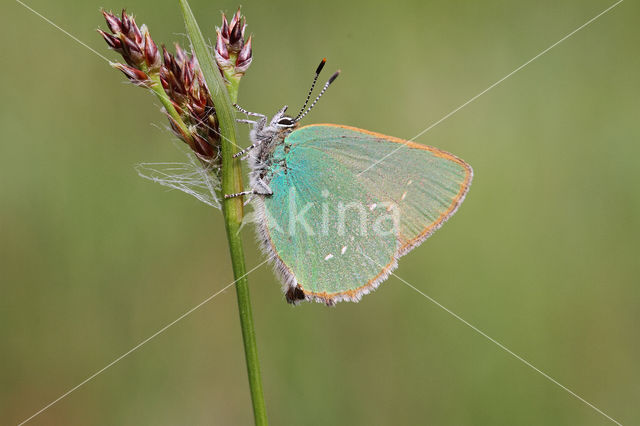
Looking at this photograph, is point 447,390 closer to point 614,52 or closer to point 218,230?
point 218,230

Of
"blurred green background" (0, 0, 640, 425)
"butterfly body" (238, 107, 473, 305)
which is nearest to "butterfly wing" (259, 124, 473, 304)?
"butterfly body" (238, 107, 473, 305)

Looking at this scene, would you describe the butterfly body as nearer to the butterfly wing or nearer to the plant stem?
the butterfly wing

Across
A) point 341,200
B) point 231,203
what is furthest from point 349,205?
point 231,203

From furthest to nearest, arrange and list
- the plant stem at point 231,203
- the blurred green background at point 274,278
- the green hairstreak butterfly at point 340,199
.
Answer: the blurred green background at point 274,278
the green hairstreak butterfly at point 340,199
the plant stem at point 231,203

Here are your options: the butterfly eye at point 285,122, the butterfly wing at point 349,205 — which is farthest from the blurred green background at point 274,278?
the butterfly eye at point 285,122

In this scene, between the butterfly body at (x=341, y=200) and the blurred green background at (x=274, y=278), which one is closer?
the butterfly body at (x=341, y=200)

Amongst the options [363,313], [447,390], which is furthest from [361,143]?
[447,390]

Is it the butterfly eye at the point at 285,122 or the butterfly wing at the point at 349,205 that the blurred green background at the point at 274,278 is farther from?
the butterfly eye at the point at 285,122
